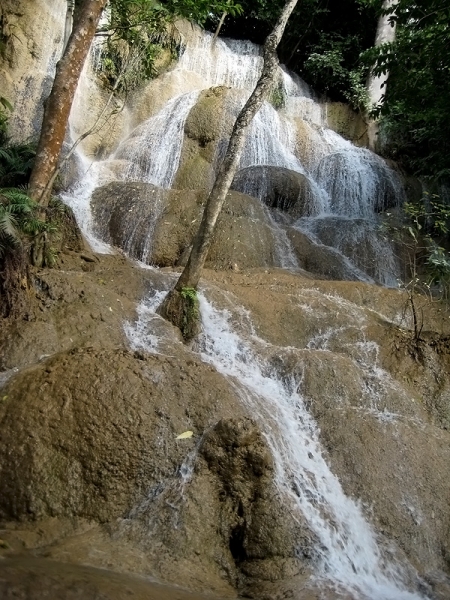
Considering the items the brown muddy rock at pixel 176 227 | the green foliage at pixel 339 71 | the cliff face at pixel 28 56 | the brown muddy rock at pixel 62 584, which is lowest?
the brown muddy rock at pixel 62 584

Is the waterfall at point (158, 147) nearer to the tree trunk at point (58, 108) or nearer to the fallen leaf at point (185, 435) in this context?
the tree trunk at point (58, 108)

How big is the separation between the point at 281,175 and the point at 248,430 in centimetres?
952

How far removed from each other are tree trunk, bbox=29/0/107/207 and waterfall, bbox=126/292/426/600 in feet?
6.90

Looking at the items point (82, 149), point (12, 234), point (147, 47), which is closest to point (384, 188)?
point (147, 47)

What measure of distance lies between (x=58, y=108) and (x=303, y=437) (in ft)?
17.4

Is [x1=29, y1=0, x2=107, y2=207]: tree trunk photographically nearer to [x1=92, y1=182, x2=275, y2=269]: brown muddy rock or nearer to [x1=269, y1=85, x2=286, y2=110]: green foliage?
[x1=92, y1=182, x2=275, y2=269]: brown muddy rock

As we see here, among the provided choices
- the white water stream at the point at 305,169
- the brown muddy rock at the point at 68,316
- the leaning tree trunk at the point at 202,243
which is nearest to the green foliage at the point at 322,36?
the white water stream at the point at 305,169

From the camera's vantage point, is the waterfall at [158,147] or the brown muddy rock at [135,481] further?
the waterfall at [158,147]

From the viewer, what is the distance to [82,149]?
1538 centimetres

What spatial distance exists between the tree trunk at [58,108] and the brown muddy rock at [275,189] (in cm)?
565

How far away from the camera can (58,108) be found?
289 inches

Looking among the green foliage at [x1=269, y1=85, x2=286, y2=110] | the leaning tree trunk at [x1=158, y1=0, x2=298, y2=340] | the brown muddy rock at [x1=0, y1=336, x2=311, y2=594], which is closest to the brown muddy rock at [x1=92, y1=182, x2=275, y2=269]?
the leaning tree trunk at [x1=158, y1=0, x2=298, y2=340]

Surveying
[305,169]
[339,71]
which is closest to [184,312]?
[305,169]

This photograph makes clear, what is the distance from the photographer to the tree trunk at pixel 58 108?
729 centimetres
